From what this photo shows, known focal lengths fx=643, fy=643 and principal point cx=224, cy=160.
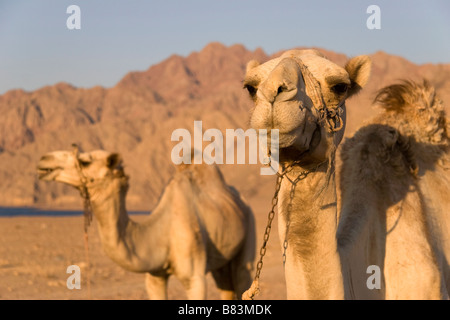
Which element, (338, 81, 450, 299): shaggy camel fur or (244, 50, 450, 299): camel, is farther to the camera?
(338, 81, 450, 299): shaggy camel fur

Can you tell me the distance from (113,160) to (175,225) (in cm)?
133

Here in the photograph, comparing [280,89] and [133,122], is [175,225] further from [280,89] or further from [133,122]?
[133,122]

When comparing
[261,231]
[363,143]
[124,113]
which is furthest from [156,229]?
[124,113]

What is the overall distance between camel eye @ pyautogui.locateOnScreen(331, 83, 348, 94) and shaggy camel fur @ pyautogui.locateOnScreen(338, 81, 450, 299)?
0.77m

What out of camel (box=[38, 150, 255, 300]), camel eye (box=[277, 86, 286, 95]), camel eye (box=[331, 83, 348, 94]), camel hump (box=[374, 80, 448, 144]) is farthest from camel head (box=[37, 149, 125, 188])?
camel eye (box=[277, 86, 286, 95])

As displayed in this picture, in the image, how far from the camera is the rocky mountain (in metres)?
69.0

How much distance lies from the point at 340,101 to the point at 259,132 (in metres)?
0.59

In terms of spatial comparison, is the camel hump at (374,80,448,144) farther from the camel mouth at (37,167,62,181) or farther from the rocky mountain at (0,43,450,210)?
the rocky mountain at (0,43,450,210)

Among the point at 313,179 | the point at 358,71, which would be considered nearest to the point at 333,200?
the point at 313,179

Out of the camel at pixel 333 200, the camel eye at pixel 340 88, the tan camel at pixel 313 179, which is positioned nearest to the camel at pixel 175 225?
the camel at pixel 333 200

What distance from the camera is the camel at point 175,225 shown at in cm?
730

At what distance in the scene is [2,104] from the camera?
4456 inches

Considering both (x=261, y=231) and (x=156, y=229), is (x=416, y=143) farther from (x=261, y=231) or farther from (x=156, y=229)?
(x=261, y=231)

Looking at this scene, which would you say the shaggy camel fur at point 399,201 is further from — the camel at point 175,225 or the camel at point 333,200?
the camel at point 175,225
